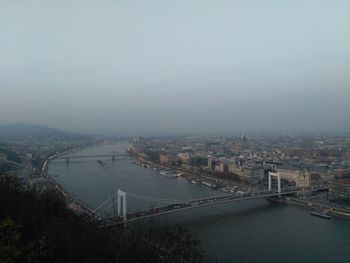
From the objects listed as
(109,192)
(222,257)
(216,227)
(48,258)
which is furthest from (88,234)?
(109,192)

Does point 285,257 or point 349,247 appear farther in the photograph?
point 349,247

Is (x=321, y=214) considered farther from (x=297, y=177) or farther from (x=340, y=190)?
(x=297, y=177)

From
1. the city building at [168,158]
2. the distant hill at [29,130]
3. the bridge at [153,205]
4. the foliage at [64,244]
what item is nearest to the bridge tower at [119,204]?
the bridge at [153,205]

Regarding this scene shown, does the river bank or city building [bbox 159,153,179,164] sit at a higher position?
city building [bbox 159,153,179,164]

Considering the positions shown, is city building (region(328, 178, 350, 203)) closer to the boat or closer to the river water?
the river water

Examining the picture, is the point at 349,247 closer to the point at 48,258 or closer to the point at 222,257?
the point at 222,257

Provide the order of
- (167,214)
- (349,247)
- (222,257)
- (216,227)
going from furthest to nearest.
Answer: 1. (167,214)
2. (216,227)
3. (349,247)
4. (222,257)

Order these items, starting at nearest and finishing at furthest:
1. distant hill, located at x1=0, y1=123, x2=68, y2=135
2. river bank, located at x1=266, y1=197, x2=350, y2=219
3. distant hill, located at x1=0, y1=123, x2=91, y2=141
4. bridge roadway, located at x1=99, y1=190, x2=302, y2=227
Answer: bridge roadway, located at x1=99, y1=190, x2=302, y2=227 < river bank, located at x1=266, y1=197, x2=350, y2=219 < distant hill, located at x1=0, y1=123, x2=91, y2=141 < distant hill, located at x1=0, y1=123, x2=68, y2=135

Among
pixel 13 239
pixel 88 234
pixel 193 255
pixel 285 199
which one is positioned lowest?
pixel 285 199

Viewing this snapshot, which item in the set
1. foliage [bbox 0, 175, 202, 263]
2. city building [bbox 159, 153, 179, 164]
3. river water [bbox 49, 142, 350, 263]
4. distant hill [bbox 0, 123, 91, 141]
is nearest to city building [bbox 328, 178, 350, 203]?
river water [bbox 49, 142, 350, 263]
